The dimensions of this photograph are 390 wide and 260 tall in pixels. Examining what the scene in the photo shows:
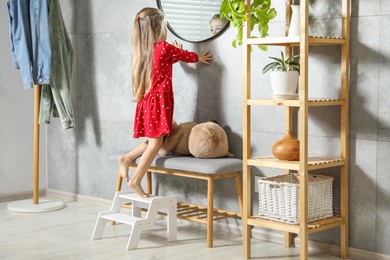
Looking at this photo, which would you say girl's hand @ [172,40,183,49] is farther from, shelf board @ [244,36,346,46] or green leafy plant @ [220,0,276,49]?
shelf board @ [244,36,346,46]

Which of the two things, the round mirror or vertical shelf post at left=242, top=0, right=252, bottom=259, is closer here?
vertical shelf post at left=242, top=0, right=252, bottom=259

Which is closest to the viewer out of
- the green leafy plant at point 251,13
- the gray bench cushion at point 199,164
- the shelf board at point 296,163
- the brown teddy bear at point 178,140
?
the shelf board at point 296,163

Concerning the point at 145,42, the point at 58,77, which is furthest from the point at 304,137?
the point at 58,77

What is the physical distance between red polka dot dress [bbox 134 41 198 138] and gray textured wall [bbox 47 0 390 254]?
28 cm

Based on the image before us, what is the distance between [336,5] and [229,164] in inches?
42.3

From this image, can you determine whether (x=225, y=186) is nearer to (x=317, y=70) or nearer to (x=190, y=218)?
(x=190, y=218)

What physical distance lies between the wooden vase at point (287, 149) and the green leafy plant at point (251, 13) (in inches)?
24.3

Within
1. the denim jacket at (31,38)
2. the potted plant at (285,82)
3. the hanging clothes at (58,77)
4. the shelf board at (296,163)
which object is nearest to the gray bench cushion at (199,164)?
the shelf board at (296,163)

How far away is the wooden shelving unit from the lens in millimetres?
3375

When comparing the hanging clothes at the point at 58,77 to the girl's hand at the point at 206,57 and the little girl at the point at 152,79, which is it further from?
the girl's hand at the point at 206,57

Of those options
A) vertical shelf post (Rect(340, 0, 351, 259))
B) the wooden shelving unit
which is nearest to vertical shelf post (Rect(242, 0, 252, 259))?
the wooden shelving unit

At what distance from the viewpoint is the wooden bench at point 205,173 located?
3.93 m

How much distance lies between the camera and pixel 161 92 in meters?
4.17

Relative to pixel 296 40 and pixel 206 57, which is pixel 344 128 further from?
pixel 206 57
